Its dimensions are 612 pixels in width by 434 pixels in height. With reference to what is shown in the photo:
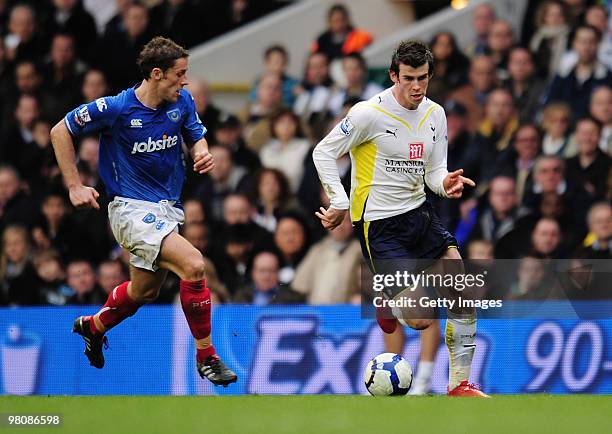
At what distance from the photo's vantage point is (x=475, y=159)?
13859mm

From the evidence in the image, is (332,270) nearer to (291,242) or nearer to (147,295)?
(291,242)

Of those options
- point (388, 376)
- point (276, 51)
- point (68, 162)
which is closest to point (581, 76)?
point (276, 51)

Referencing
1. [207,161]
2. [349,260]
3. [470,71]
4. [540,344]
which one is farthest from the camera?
[470,71]

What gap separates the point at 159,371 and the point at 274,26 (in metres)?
6.22

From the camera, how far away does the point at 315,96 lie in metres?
15.0

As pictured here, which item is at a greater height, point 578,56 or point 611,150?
point 578,56

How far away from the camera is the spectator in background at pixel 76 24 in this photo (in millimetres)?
16797

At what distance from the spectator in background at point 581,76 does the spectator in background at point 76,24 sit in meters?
5.79

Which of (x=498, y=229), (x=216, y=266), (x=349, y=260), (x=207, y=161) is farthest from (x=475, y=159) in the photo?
(x=207, y=161)

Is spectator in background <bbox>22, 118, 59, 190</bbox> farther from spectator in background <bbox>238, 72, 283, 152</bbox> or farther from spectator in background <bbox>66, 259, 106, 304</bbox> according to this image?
spectator in background <bbox>238, 72, 283, 152</bbox>

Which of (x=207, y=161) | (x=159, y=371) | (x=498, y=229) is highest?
(x=207, y=161)

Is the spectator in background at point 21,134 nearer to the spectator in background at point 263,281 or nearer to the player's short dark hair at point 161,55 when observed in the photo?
the spectator in background at point 263,281

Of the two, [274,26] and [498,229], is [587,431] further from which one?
[274,26]

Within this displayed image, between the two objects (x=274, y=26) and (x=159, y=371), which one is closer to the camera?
(x=159, y=371)
